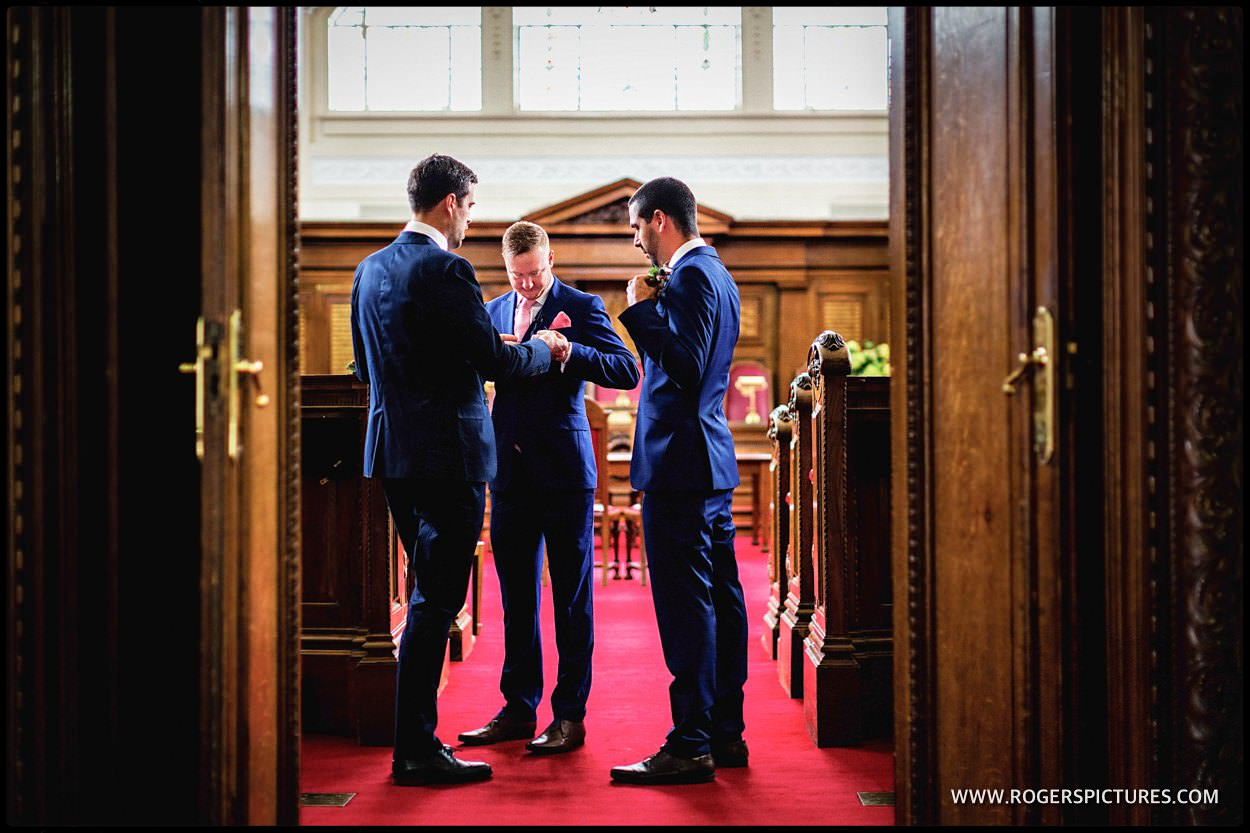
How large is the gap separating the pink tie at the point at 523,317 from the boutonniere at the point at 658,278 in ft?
1.93

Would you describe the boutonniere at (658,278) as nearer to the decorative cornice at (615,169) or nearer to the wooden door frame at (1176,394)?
the wooden door frame at (1176,394)

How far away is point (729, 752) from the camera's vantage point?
302cm

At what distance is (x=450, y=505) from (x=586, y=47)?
31.0ft

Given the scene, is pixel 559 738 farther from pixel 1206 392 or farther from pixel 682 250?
pixel 1206 392

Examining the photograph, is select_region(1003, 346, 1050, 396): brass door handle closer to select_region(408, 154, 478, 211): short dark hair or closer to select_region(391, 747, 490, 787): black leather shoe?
select_region(408, 154, 478, 211): short dark hair

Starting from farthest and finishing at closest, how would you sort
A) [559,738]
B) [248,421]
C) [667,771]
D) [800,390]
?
[800,390] < [559,738] < [667,771] < [248,421]

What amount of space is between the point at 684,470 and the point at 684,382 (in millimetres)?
233

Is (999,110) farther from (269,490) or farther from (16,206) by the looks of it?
(16,206)

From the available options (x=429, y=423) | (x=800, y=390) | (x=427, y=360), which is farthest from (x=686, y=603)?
(x=800, y=390)

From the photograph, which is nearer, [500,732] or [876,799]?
[876,799]

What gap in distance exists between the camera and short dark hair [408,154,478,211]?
9.57 ft

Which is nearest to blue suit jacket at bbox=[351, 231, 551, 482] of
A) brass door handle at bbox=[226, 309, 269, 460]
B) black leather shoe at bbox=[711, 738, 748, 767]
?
brass door handle at bbox=[226, 309, 269, 460]

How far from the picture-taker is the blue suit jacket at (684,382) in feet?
9.32

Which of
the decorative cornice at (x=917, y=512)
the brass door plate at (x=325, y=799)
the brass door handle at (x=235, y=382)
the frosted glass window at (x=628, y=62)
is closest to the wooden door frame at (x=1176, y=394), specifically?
the decorative cornice at (x=917, y=512)
